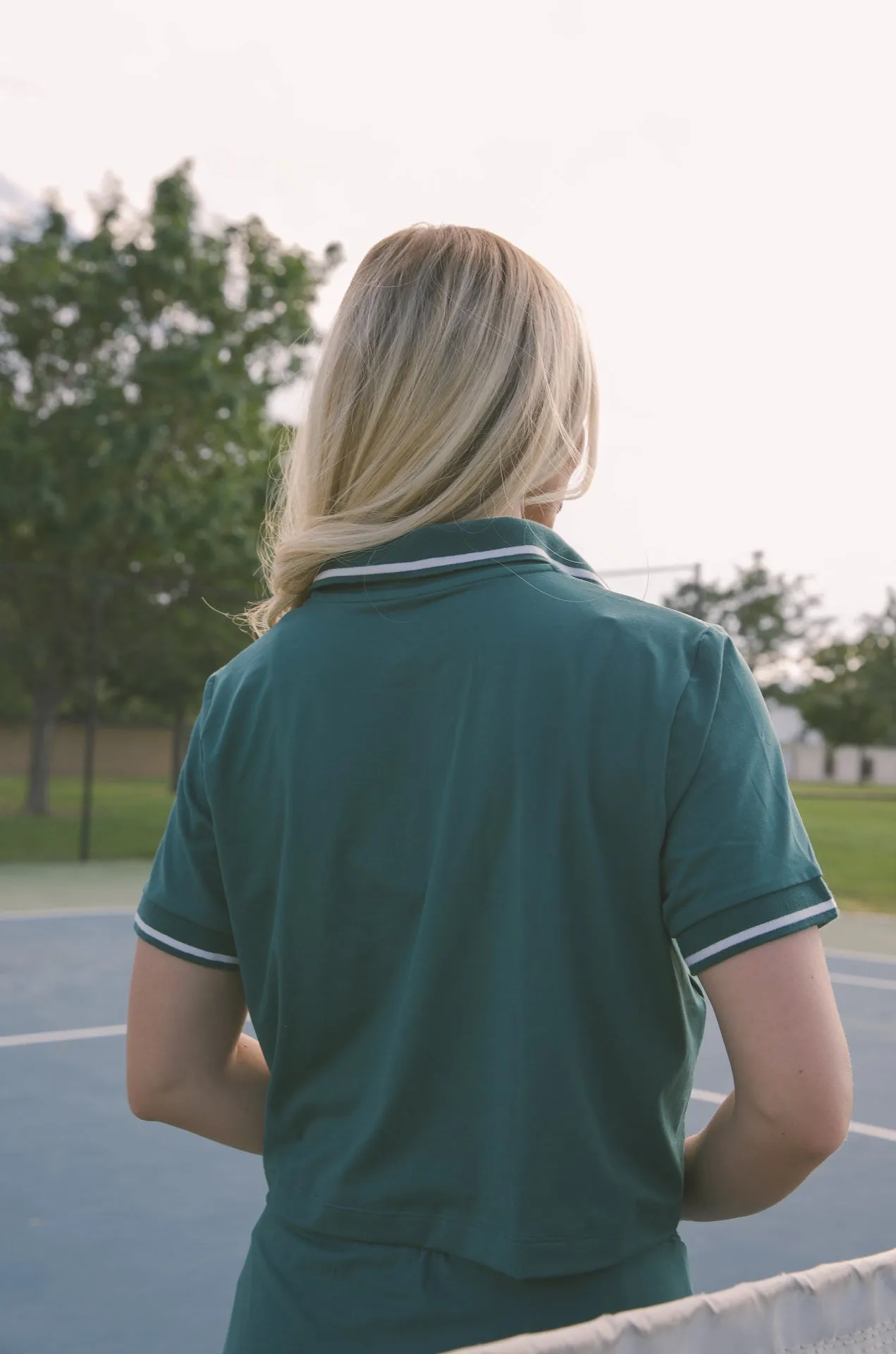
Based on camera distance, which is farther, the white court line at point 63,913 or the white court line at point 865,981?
the white court line at point 63,913

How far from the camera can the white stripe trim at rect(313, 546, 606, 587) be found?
1054 millimetres

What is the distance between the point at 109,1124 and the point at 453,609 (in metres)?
4.41

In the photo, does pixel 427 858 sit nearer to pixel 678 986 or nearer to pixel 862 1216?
pixel 678 986

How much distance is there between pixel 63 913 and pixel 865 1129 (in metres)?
7.28

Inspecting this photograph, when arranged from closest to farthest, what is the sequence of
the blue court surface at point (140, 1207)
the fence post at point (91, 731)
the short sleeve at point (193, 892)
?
the short sleeve at point (193, 892)
the blue court surface at point (140, 1207)
the fence post at point (91, 731)

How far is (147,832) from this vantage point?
22.1m

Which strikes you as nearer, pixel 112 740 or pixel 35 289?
pixel 35 289

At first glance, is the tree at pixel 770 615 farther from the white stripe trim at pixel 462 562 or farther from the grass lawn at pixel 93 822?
the white stripe trim at pixel 462 562

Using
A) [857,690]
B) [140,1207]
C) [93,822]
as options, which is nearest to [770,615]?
[857,690]

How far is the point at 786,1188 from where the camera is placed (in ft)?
3.81

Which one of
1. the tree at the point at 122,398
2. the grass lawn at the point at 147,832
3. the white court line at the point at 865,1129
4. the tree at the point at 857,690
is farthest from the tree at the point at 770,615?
the white court line at the point at 865,1129

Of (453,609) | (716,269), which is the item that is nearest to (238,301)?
(716,269)

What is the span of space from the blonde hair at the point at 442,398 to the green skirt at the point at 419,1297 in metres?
0.58

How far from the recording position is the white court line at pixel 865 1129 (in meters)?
5.00
